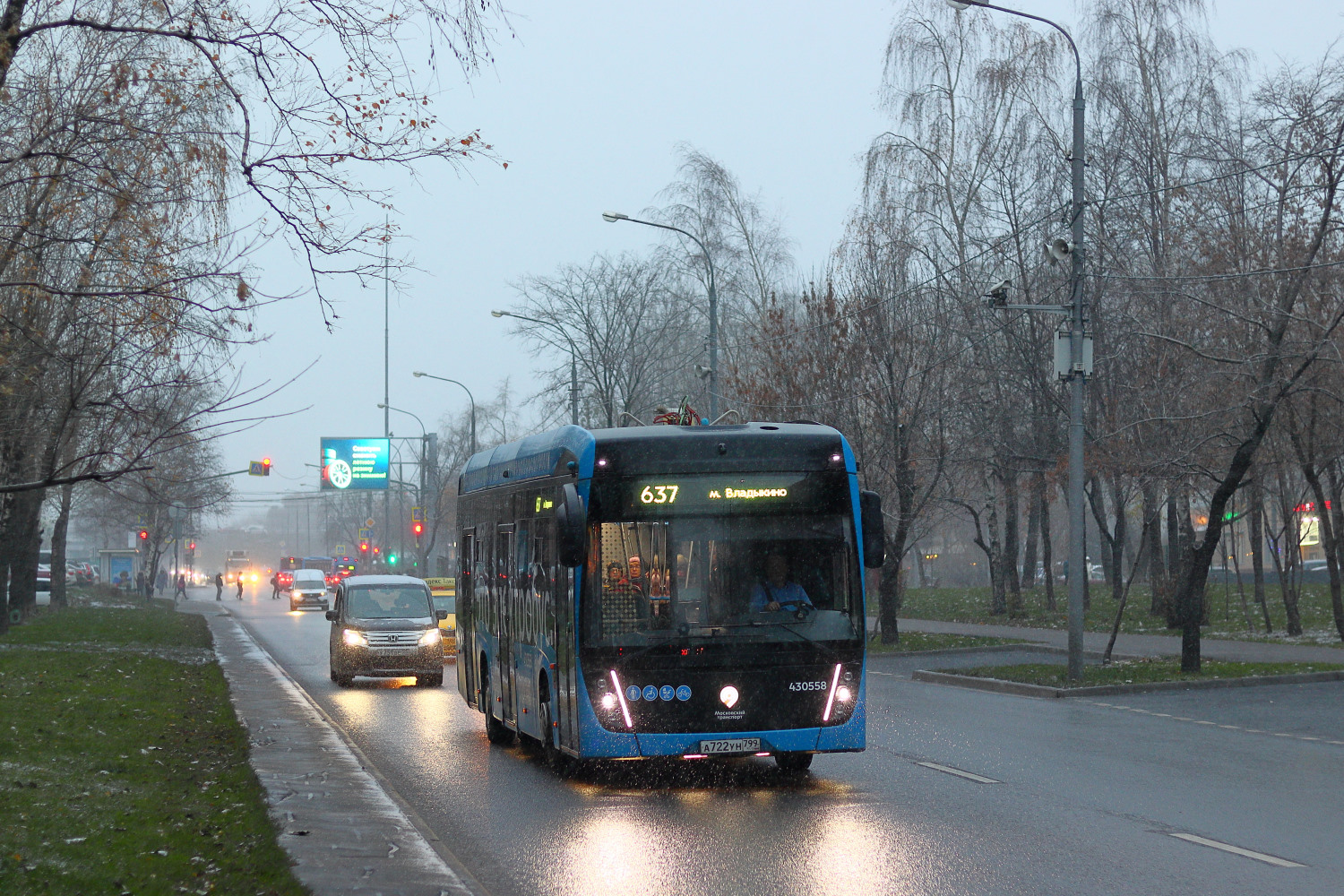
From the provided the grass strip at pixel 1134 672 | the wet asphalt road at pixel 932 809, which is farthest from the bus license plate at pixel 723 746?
the grass strip at pixel 1134 672

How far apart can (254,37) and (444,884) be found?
5362 millimetres

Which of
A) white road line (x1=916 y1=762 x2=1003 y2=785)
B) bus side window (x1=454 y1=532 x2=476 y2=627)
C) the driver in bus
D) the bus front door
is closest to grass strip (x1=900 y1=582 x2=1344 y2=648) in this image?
white road line (x1=916 y1=762 x2=1003 y2=785)

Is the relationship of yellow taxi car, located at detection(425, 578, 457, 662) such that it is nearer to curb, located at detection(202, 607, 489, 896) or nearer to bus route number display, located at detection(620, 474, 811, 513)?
curb, located at detection(202, 607, 489, 896)

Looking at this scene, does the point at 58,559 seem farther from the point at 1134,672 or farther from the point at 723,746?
the point at 723,746

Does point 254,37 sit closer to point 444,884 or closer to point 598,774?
point 444,884

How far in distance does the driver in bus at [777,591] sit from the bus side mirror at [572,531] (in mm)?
1474

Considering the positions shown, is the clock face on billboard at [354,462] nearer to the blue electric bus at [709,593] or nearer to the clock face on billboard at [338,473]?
the clock face on billboard at [338,473]

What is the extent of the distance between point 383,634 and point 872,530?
13830 mm

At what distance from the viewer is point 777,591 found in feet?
40.1

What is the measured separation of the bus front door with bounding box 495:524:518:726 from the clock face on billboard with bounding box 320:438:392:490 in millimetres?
44797

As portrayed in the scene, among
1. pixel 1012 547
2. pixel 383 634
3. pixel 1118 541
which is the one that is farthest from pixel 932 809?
pixel 1012 547

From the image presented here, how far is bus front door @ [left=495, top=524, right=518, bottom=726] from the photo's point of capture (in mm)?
15078

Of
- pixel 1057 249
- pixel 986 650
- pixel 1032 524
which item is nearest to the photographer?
pixel 1057 249

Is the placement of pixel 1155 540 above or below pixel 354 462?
below
